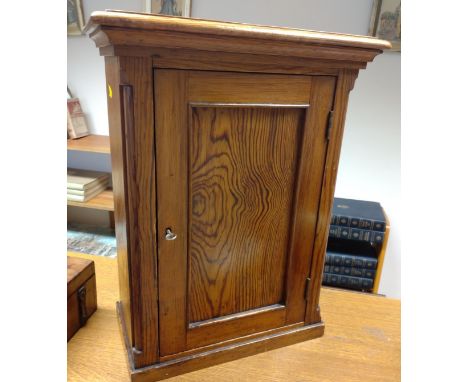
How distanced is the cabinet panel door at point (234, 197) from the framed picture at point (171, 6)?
157 centimetres

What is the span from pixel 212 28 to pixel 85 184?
6.07 feet

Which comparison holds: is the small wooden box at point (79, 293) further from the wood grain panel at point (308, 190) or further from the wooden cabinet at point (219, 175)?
the wood grain panel at point (308, 190)

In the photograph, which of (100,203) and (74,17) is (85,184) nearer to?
(100,203)

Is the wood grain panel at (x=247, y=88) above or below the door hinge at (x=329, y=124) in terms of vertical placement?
above

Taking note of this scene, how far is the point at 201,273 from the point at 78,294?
0.35 metres

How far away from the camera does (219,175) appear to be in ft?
2.58

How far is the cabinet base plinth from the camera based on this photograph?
2.77 ft

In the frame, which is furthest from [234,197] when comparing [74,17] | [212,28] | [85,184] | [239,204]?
[74,17]

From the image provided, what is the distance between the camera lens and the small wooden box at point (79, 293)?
0.91 m

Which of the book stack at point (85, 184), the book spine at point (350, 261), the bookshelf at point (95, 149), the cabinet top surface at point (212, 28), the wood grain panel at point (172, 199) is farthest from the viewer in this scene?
the book stack at point (85, 184)

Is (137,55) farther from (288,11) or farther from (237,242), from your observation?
(288,11)

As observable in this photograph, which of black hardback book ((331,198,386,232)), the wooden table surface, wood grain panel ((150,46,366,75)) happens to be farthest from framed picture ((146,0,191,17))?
the wooden table surface

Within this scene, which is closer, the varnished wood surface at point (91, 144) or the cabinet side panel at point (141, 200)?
the cabinet side panel at point (141, 200)

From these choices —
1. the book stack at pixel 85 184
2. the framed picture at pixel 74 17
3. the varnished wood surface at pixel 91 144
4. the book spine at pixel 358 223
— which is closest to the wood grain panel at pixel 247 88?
the book spine at pixel 358 223
